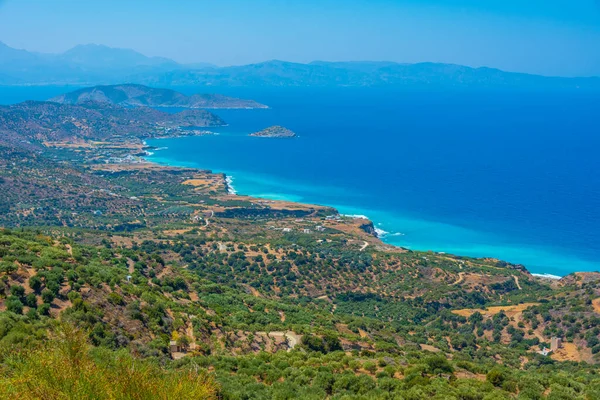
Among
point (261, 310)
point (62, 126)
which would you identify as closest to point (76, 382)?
point (261, 310)

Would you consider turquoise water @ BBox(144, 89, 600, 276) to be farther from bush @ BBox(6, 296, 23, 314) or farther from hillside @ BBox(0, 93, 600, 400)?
bush @ BBox(6, 296, 23, 314)

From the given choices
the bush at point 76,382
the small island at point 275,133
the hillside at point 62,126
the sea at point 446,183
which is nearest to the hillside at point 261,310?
the bush at point 76,382

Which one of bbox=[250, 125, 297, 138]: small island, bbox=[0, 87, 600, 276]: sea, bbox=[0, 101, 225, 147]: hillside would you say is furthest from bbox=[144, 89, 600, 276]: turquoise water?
bbox=[0, 101, 225, 147]: hillside

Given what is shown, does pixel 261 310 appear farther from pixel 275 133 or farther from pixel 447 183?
pixel 275 133

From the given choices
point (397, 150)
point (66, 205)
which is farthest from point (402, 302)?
point (397, 150)

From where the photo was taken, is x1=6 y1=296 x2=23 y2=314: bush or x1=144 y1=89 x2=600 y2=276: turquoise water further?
x1=144 y1=89 x2=600 y2=276: turquoise water

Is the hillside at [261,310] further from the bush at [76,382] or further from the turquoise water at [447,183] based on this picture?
the turquoise water at [447,183]
